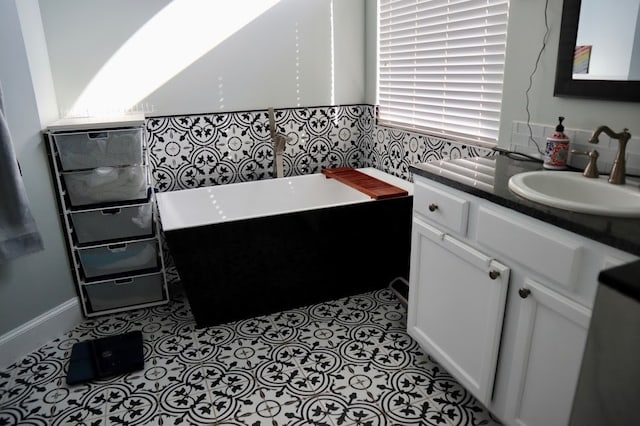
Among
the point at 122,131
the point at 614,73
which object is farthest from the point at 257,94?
the point at 614,73

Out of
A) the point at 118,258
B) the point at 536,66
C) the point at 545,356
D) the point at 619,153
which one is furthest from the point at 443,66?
the point at 118,258

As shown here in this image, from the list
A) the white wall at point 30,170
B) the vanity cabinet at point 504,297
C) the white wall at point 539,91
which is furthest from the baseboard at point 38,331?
the white wall at point 539,91

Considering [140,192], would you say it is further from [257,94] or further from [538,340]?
[538,340]

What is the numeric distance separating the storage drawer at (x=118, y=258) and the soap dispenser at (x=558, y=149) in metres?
2.14

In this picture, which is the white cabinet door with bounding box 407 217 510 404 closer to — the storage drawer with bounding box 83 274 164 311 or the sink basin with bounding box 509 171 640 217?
the sink basin with bounding box 509 171 640 217

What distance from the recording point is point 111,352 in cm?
232

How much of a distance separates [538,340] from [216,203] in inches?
86.9

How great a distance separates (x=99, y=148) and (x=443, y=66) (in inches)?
77.7

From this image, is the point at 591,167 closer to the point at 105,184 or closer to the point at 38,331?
the point at 105,184

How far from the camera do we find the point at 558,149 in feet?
5.87

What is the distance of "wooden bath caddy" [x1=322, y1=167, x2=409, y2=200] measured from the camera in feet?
8.82

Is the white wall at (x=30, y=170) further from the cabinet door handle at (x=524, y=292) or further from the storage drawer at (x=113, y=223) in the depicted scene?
the cabinet door handle at (x=524, y=292)

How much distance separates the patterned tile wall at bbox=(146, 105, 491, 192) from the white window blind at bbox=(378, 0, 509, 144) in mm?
144

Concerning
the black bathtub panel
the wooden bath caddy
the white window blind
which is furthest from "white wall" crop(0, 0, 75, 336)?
the white window blind
